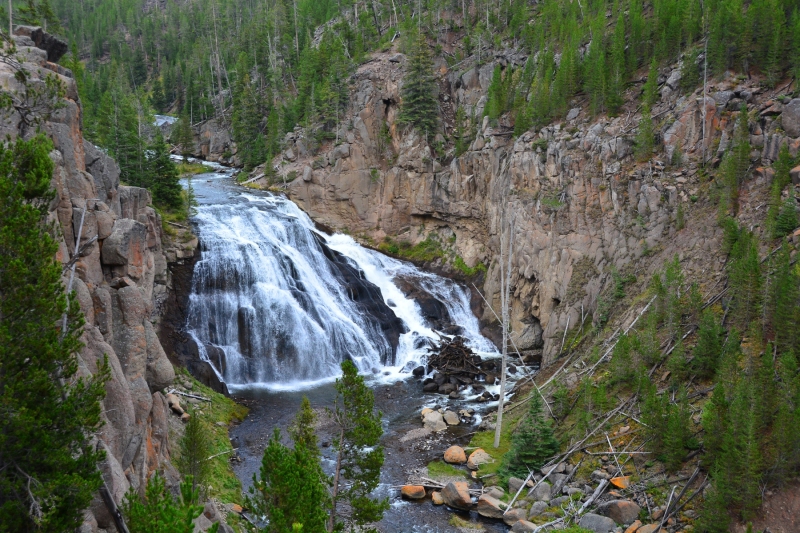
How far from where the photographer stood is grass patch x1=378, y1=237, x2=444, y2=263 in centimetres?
5062

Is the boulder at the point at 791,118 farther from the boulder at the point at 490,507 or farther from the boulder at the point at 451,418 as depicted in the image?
the boulder at the point at 490,507

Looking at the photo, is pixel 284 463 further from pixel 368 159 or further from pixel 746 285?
pixel 368 159

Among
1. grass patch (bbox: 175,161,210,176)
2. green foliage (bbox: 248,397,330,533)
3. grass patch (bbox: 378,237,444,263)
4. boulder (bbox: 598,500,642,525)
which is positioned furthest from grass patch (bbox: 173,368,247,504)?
grass patch (bbox: 175,161,210,176)

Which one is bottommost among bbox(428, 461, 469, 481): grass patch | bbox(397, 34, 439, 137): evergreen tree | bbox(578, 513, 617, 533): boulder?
bbox(428, 461, 469, 481): grass patch

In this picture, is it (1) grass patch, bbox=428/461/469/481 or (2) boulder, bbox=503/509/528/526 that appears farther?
(1) grass patch, bbox=428/461/469/481

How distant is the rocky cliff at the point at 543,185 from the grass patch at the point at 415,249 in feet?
2.09

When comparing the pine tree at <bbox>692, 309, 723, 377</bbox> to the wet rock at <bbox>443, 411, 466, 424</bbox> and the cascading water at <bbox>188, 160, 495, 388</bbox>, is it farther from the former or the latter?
the cascading water at <bbox>188, 160, 495, 388</bbox>

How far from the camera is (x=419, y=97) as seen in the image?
53.6 meters

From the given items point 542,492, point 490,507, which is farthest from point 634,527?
point 490,507

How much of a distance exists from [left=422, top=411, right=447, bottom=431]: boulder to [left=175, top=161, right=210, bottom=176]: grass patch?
50.1 metres

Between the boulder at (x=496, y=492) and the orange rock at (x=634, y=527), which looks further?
the boulder at (x=496, y=492)

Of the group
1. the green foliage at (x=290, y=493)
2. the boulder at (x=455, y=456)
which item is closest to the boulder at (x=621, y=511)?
the boulder at (x=455, y=456)

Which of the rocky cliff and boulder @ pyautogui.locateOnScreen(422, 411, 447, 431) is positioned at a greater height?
the rocky cliff

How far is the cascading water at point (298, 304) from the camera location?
36.2m
